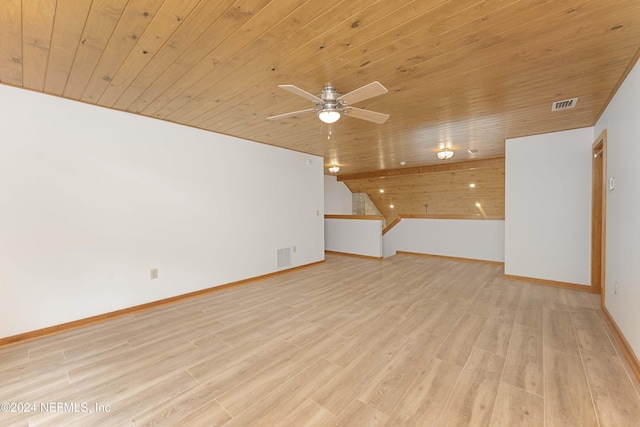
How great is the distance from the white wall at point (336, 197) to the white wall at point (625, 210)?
7.00 metres

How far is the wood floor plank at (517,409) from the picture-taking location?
1521mm

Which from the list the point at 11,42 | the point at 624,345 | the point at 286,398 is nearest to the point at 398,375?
the point at 286,398

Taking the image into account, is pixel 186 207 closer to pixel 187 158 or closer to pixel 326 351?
pixel 187 158

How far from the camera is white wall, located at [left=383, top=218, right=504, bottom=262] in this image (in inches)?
229

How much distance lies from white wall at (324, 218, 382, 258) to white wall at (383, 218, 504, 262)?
0.66 m

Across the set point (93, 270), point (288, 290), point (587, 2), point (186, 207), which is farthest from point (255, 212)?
point (587, 2)

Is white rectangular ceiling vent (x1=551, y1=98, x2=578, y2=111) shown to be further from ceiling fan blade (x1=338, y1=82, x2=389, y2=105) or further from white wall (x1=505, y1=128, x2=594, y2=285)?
ceiling fan blade (x1=338, y1=82, x2=389, y2=105)

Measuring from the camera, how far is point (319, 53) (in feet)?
6.57

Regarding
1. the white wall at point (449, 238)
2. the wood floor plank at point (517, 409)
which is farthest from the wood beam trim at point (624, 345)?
the white wall at point (449, 238)

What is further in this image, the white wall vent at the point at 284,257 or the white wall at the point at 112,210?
the white wall vent at the point at 284,257

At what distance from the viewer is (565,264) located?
4.01m

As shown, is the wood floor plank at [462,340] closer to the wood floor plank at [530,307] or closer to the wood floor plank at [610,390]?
the wood floor plank at [530,307]

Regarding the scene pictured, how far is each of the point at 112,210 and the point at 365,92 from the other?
3.15 metres

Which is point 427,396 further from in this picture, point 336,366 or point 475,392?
point 336,366
